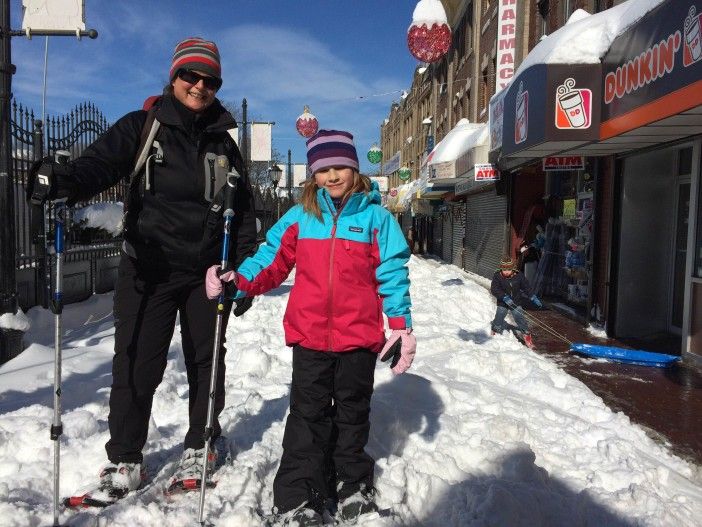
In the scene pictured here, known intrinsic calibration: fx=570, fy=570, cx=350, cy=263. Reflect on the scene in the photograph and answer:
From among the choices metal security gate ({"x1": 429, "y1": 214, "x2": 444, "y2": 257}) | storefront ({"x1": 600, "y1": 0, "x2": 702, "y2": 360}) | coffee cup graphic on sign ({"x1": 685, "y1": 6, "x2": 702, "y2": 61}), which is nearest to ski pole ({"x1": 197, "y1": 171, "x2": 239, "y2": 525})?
storefront ({"x1": 600, "y1": 0, "x2": 702, "y2": 360})

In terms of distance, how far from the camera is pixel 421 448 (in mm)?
3557

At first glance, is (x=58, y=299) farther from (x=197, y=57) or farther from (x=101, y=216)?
(x=101, y=216)

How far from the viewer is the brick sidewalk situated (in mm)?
4352

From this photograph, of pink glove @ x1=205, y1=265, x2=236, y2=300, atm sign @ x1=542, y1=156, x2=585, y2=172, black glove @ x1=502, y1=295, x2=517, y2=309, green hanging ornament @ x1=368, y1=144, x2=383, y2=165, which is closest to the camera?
pink glove @ x1=205, y1=265, x2=236, y2=300

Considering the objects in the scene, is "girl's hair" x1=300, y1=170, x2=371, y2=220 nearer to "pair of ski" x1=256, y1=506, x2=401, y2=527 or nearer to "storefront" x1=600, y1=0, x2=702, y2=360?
"pair of ski" x1=256, y1=506, x2=401, y2=527

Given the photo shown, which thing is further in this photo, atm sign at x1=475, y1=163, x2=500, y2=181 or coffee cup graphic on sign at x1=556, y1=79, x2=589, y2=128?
atm sign at x1=475, y1=163, x2=500, y2=181

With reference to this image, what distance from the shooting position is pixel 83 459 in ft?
9.98

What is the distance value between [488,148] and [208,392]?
10.9 metres

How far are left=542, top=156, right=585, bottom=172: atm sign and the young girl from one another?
7.19 meters

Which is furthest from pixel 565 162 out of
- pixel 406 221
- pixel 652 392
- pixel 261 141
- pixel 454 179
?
pixel 406 221

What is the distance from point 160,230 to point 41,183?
0.60m

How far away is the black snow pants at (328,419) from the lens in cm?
277

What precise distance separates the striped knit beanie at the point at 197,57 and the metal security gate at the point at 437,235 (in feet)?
80.2

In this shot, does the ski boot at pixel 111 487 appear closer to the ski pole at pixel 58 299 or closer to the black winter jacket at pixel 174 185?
the ski pole at pixel 58 299
